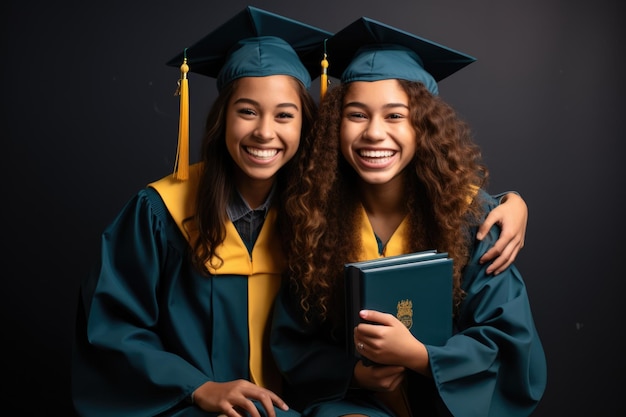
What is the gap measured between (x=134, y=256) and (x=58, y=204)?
90cm

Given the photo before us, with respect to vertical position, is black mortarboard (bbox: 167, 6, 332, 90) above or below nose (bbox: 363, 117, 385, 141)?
above

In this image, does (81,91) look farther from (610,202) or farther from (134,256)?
(610,202)

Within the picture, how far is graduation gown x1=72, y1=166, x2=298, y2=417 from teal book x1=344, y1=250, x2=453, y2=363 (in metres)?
0.38

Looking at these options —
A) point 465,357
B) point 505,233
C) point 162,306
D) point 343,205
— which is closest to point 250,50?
point 343,205

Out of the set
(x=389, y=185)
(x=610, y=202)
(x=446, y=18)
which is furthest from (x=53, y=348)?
(x=610, y=202)

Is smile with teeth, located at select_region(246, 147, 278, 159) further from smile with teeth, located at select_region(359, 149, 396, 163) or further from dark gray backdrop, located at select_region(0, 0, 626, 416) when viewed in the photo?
dark gray backdrop, located at select_region(0, 0, 626, 416)

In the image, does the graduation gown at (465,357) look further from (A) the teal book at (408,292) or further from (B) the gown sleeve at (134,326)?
(B) the gown sleeve at (134,326)

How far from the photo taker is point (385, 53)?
2154mm

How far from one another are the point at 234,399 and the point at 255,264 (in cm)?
43

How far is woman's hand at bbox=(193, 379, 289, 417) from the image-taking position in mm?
2006

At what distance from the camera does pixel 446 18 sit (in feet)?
9.91

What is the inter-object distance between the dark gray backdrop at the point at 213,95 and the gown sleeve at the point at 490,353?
102 centimetres

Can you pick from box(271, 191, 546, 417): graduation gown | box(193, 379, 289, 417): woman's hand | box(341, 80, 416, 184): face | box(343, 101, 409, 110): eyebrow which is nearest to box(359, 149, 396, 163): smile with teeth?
box(341, 80, 416, 184): face

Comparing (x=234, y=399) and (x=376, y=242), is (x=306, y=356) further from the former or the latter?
(x=376, y=242)
